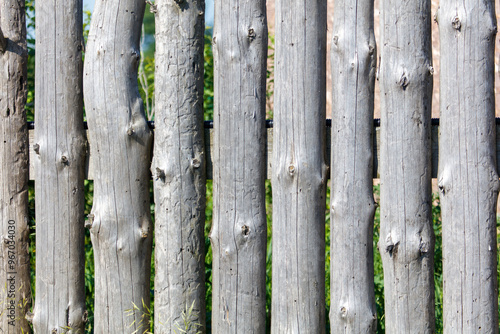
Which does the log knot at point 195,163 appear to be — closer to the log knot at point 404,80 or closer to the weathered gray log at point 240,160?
the weathered gray log at point 240,160

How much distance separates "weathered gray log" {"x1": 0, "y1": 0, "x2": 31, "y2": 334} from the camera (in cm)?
233

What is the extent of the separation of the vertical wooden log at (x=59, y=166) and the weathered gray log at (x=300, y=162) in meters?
0.94

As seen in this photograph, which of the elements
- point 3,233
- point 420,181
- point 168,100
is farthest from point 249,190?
point 3,233

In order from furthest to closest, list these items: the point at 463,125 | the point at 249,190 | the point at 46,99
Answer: the point at 46,99
the point at 249,190
the point at 463,125

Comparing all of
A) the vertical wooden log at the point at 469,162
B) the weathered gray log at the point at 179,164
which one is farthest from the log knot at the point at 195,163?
the vertical wooden log at the point at 469,162

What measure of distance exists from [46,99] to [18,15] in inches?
18.3

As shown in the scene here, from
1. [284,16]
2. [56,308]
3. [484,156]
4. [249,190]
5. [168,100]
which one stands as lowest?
[56,308]

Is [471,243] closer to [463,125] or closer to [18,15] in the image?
[463,125]

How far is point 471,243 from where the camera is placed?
6.41ft

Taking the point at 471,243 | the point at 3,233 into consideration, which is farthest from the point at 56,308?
the point at 471,243

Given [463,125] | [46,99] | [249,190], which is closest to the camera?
[463,125]

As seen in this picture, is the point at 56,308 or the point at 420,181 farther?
the point at 56,308

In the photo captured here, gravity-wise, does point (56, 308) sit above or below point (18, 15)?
below

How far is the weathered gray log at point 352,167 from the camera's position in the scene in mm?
1970
